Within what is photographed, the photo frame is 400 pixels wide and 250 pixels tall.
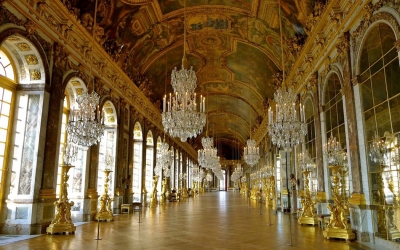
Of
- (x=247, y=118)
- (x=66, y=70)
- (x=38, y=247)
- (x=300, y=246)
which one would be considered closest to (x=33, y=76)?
(x=66, y=70)

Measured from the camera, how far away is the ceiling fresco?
10977mm

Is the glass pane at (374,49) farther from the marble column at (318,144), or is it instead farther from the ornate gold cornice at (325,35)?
the marble column at (318,144)

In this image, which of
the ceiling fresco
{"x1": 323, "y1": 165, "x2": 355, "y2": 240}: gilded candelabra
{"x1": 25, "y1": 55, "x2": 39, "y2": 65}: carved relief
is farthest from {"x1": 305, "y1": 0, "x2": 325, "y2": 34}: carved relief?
{"x1": 25, "y1": 55, "x2": 39, "y2": 65}: carved relief

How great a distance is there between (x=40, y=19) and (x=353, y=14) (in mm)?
7574

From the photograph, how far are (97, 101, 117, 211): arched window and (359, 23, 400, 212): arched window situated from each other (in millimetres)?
9158

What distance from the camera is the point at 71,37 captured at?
29.4 feet

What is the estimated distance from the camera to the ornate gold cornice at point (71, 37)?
709 cm

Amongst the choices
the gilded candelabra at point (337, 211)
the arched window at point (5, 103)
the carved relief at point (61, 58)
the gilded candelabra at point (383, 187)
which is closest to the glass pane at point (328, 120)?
the gilded candelabra at point (337, 211)

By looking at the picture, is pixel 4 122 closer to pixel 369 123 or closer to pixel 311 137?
pixel 369 123

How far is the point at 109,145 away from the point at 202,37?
7.64 meters

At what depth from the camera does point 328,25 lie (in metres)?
8.41

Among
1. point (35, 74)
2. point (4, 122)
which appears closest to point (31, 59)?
point (35, 74)

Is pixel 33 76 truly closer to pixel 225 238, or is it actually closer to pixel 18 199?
pixel 18 199

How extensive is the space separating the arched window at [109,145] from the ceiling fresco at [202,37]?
208cm
